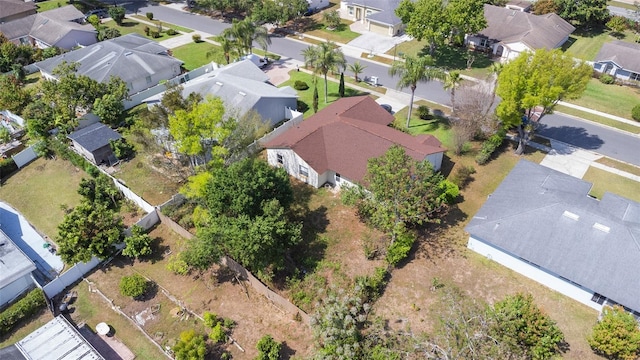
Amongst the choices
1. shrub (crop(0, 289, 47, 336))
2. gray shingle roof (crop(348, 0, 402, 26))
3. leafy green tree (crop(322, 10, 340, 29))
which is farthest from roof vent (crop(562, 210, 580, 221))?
leafy green tree (crop(322, 10, 340, 29))

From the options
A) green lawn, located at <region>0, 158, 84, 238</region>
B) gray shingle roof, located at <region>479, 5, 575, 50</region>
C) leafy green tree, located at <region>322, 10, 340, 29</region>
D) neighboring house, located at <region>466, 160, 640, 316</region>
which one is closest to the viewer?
neighboring house, located at <region>466, 160, 640, 316</region>

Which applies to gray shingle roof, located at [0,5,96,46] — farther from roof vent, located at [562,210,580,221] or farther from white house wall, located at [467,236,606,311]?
roof vent, located at [562,210,580,221]

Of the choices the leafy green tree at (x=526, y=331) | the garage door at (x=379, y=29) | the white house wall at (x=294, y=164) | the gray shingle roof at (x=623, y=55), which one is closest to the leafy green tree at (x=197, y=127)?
the white house wall at (x=294, y=164)

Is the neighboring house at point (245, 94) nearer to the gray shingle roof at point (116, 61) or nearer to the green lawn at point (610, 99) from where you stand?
the gray shingle roof at point (116, 61)

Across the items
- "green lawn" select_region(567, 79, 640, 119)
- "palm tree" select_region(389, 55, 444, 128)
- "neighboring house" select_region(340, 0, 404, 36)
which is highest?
"palm tree" select_region(389, 55, 444, 128)

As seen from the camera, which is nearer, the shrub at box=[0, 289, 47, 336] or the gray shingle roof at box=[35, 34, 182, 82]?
the shrub at box=[0, 289, 47, 336]

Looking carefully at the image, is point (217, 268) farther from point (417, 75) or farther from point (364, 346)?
point (417, 75)

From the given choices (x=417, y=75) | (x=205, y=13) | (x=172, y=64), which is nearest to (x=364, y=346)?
(x=417, y=75)

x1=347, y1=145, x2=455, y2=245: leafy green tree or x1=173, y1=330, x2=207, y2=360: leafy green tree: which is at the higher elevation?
x1=347, y1=145, x2=455, y2=245: leafy green tree
